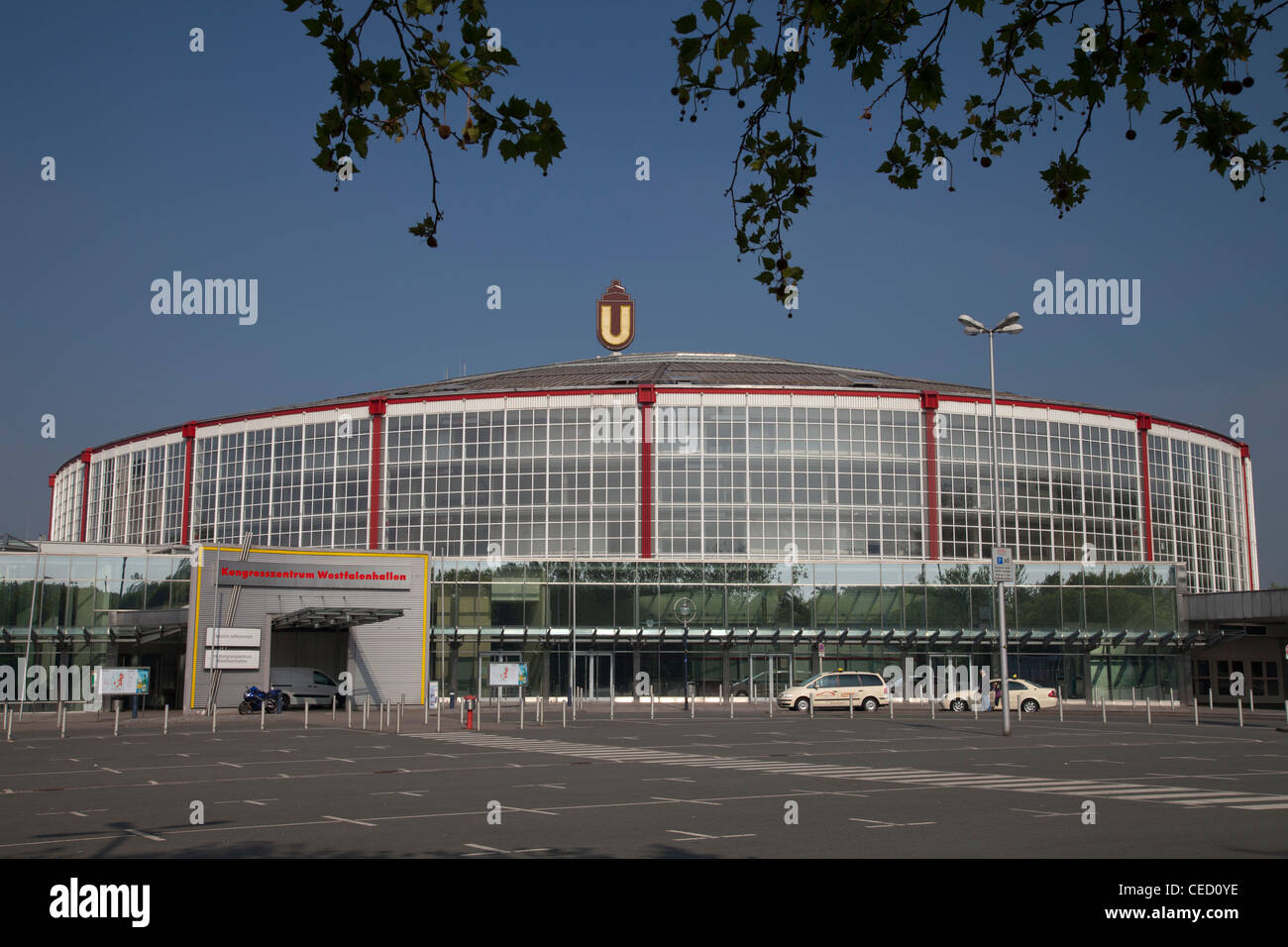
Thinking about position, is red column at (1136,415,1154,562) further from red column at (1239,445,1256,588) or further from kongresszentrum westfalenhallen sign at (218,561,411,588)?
kongresszentrum westfalenhallen sign at (218,561,411,588)

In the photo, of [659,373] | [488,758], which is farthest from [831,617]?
[488,758]

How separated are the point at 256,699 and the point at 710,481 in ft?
95.1

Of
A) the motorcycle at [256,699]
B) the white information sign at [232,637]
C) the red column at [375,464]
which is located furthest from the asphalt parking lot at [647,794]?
the red column at [375,464]

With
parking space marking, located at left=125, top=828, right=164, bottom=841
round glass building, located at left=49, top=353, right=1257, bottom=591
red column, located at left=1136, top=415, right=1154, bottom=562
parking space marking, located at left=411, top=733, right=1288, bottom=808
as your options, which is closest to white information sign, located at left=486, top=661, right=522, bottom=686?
parking space marking, located at left=411, top=733, right=1288, bottom=808

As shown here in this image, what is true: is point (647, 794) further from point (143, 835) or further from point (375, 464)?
point (375, 464)

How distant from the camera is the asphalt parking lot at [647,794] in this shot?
1273 cm

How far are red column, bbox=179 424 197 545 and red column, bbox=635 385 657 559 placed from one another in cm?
3045

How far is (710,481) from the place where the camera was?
67625 mm

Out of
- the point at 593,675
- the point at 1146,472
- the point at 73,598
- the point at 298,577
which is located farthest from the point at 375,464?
the point at 1146,472

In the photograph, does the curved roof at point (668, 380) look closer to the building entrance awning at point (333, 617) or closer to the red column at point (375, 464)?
the red column at point (375, 464)

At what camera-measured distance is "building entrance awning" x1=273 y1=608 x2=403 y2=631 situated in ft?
173

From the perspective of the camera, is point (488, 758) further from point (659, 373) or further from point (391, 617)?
point (659, 373)
